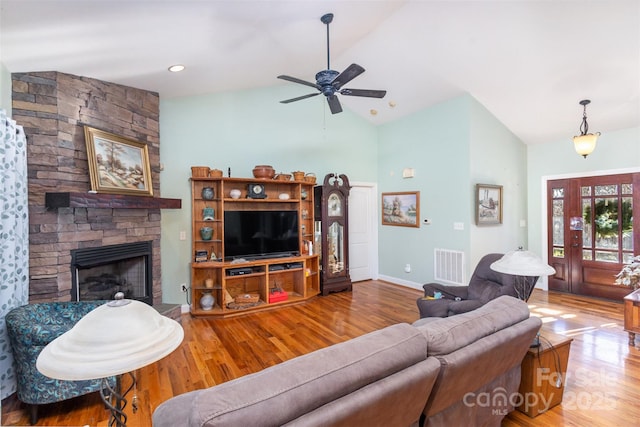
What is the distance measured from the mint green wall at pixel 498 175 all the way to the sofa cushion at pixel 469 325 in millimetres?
2963

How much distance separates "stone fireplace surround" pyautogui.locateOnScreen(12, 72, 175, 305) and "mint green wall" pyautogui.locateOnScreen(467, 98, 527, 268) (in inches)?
181

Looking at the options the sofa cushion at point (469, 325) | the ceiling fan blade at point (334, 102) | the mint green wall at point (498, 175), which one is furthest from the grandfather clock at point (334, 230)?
the sofa cushion at point (469, 325)

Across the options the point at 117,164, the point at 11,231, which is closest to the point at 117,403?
the point at 11,231

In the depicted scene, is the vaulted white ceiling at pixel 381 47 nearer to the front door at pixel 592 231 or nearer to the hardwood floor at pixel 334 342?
the front door at pixel 592 231

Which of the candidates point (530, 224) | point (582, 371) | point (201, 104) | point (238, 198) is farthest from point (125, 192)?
point (530, 224)

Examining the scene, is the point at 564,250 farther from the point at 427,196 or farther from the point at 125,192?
the point at 125,192

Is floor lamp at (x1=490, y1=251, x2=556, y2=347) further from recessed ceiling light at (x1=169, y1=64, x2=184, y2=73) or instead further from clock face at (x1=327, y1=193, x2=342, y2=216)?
recessed ceiling light at (x1=169, y1=64, x2=184, y2=73)

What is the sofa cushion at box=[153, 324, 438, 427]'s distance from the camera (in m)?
0.90

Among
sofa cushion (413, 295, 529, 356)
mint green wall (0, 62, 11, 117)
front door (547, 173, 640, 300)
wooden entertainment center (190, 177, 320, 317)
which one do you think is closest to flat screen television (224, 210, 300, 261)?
wooden entertainment center (190, 177, 320, 317)

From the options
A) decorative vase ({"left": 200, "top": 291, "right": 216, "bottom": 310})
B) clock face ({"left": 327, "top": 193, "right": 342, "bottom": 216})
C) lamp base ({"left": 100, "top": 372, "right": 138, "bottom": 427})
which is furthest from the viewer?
clock face ({"left": 327, "top": 193, "right": 342, "bottom": 216})

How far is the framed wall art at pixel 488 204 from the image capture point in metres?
4.61

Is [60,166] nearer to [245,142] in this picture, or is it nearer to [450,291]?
[245,142]

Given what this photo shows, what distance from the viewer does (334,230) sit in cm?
530

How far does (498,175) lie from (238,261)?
432cm
